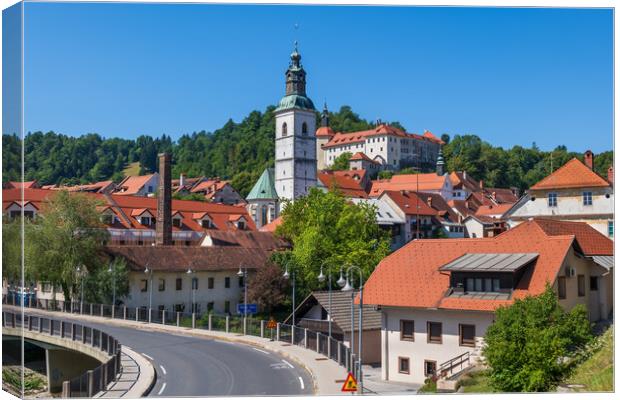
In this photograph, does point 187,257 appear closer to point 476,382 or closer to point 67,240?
point 67,240

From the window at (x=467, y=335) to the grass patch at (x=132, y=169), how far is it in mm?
106973

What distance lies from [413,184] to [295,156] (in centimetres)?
Answer: 2774

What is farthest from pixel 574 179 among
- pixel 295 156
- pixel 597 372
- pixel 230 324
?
pixel 295 156

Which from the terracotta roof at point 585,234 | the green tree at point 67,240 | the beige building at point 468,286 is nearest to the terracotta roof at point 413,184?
the green tree at point 67,240

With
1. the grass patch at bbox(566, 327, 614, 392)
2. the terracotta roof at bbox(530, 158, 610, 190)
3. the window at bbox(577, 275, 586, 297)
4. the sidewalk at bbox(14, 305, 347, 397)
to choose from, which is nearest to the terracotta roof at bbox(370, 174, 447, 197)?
the terracotta roof at bbox(530, 158, 610, 190)

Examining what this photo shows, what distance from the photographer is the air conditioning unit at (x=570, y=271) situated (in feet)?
80.5

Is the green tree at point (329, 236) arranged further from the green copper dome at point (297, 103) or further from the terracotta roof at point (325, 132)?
the terracotta roof at point (325, 132)

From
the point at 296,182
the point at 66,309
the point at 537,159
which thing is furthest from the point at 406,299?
the point at 537,159

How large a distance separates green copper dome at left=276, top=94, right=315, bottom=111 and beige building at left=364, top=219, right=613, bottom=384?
67.4 metres

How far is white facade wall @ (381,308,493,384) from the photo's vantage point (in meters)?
25.8

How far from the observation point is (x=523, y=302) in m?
20.9

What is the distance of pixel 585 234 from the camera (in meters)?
27.4

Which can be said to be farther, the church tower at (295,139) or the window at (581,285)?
the church tower at (295,139)

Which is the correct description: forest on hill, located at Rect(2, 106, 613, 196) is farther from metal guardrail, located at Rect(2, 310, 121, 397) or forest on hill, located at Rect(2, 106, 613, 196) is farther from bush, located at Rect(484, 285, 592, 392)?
bush, located at Rect(484, 285, 592, 392)
